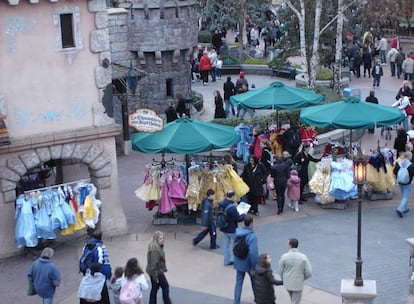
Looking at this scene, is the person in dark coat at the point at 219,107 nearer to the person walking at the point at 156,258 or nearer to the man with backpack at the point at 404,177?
the man with backpack at the point at 404,177

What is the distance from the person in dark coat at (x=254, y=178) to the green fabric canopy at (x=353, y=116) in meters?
1.65

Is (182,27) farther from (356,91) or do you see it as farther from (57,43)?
(57,43)

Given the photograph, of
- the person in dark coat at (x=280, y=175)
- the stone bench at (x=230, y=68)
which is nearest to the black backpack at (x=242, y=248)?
the person in dark coat at (x=280, y=175)

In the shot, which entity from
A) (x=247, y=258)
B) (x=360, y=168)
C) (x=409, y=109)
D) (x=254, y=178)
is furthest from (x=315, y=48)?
(x=247, y=258)

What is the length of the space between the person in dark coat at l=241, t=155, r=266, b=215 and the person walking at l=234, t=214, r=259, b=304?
15.2 ft

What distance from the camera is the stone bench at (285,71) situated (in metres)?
34.5

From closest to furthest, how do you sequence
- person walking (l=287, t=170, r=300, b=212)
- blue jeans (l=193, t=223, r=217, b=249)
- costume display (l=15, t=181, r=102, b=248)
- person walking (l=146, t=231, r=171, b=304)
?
person walking (l=146, t=231, r=171, b=304), costume display (l=15, t=181, r=102, b=248), blue jeans (l=193, t=223, r=217, b=249), person walking (l=287, t=170, r=300, b=212)

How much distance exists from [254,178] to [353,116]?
2.52 meters

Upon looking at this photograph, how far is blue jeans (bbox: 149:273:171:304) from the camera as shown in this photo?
1364 centimetres

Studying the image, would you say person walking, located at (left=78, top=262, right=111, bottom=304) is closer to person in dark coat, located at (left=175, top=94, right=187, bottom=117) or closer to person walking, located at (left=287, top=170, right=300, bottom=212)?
person walking, located at (left=287, top=170, right=300, bottom=212)

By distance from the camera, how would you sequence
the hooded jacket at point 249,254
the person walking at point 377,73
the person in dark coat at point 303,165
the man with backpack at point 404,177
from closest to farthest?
the hooded jacket at point 249,254 → the man with backpack at point 404,177 → the person in dark coat at point 303,165 → the person walking at point 377,73

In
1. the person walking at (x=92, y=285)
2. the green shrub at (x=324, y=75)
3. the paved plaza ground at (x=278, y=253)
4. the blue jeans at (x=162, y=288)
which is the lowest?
the paved plaza ground at (x=278, y=253)

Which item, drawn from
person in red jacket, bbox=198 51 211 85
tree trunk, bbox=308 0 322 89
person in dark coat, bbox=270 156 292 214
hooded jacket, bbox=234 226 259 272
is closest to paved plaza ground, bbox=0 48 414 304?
person in dark coat, bbox=270 156 292 214

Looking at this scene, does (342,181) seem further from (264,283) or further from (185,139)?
(264,283)
